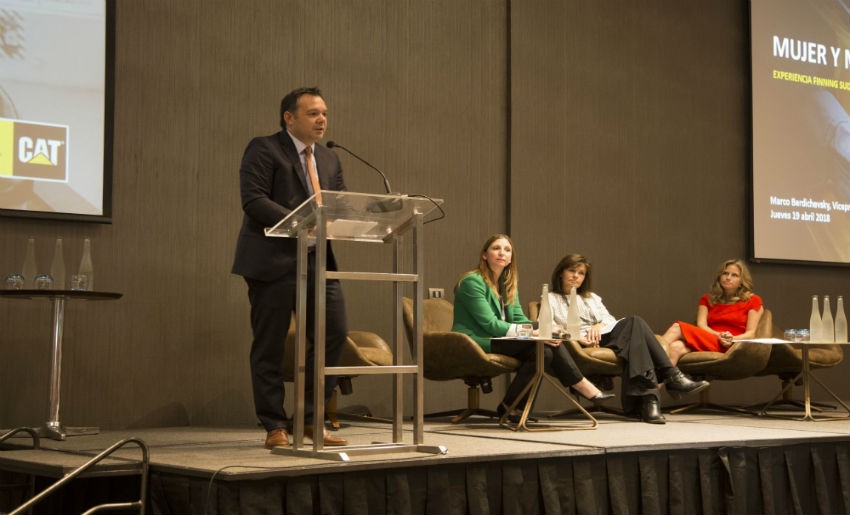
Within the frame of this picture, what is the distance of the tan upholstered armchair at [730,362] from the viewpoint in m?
6.05

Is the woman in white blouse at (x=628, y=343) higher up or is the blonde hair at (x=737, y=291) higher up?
the blonde hair at (x=737, y=291)

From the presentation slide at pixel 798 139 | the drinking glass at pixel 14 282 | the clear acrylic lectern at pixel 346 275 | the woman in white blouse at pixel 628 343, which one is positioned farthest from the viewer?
the presentation slide at pixel 798 139

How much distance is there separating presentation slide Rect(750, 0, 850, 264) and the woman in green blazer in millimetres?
2986

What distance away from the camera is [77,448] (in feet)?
12.9

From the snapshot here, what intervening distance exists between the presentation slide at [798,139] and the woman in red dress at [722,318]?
1.17 metres

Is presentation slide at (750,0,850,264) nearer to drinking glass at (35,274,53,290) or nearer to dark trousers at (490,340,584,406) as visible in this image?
dark trousers at (490,340,584,406)

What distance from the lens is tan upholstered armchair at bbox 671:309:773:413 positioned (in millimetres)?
6047

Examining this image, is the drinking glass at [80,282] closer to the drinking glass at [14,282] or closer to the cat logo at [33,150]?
the drinking glass at [14,282]

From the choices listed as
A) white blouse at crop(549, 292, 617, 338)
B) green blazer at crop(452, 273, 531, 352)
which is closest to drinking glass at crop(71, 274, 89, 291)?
green blazer at crop(452, 273, 531, 352)

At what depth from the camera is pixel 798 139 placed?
771 cm

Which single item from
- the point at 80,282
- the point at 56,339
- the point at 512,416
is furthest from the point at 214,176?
→ the point at 512,416

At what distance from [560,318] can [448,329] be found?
2.14 ft

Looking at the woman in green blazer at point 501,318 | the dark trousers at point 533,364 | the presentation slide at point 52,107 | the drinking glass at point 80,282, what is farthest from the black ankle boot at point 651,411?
the presentation slide at point 52,107

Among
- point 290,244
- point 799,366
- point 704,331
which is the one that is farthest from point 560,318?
point 290,244
